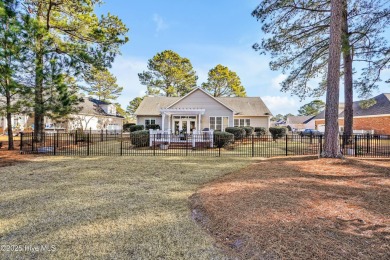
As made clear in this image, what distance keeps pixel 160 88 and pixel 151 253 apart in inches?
1504

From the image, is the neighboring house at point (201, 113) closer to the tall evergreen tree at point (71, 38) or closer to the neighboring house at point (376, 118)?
the tall evergreen tree at point (71, 38)

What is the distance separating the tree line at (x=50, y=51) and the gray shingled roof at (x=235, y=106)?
1178 cm

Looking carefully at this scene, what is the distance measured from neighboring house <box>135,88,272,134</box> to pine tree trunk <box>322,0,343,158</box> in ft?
34.0

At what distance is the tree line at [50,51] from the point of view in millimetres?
10359

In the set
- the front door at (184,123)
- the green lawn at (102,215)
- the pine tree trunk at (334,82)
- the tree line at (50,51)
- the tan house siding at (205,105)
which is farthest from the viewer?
the tan house siding at (205,105)

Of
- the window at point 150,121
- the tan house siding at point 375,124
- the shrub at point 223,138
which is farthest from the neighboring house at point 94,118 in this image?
the tan house siding at point 375,124

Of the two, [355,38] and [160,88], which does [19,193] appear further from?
[160,88]

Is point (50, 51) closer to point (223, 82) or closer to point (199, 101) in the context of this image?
point (199, 101)

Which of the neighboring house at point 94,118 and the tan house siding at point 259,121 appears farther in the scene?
the neighboring house at point 94,118

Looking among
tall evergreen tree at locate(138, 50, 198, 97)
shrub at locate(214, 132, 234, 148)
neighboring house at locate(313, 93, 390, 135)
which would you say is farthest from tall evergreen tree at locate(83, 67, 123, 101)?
neighboring house at locate(313, 93, 390, 135)

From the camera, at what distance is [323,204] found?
4.12m

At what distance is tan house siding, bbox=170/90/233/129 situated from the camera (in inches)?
890

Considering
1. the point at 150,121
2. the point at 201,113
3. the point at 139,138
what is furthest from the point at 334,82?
the point at 150,121

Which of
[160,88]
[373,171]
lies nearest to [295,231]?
[373,171]
